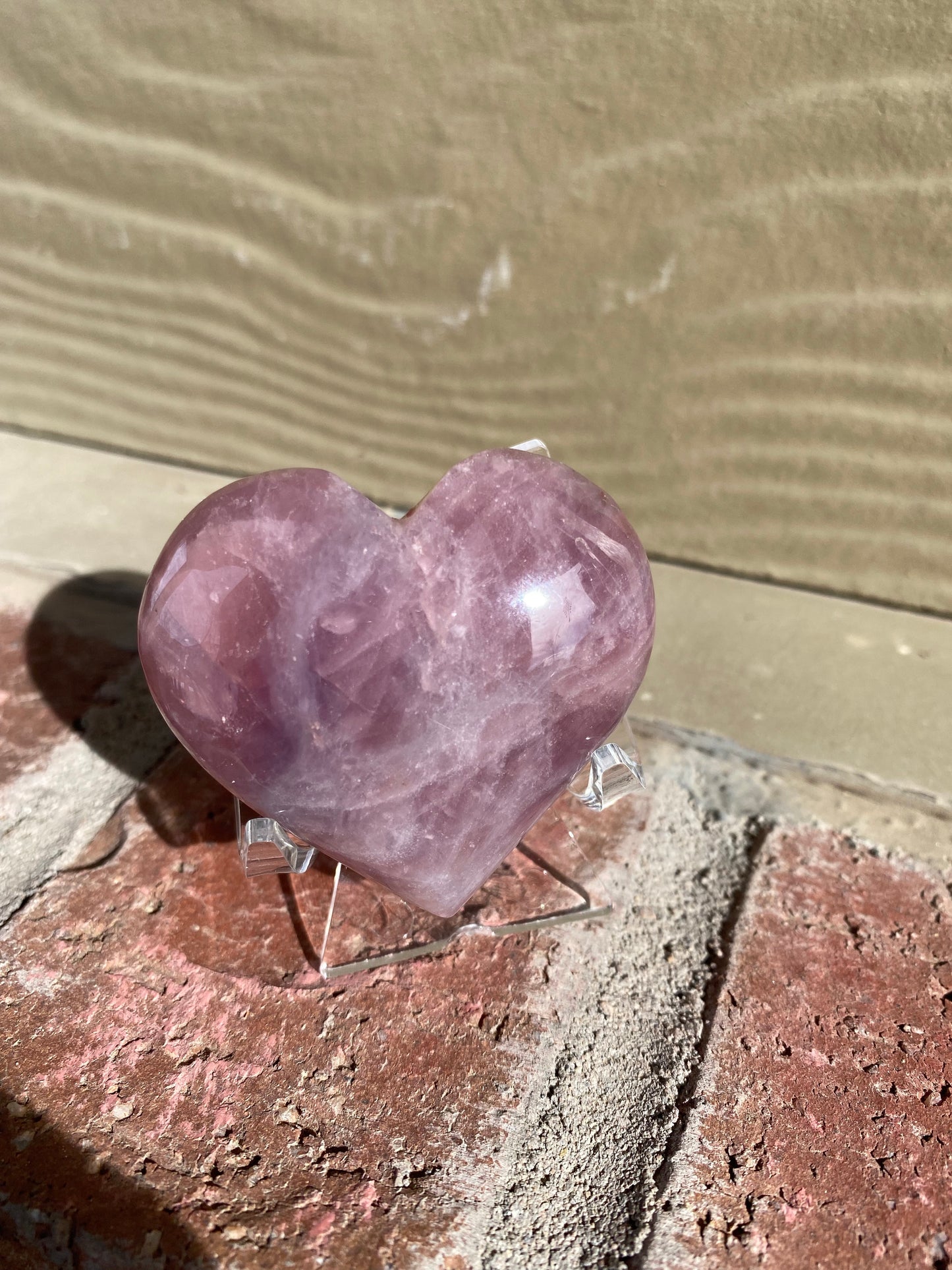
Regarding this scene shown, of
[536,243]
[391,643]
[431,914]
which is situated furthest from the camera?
[536,243]

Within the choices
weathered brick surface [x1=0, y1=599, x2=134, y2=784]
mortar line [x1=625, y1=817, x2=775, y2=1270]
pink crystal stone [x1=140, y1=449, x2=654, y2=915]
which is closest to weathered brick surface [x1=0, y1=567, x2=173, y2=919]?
weathered brick surface [x1=0, y1=599, x2=134, y2=784]

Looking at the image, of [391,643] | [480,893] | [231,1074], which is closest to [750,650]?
[480,893]

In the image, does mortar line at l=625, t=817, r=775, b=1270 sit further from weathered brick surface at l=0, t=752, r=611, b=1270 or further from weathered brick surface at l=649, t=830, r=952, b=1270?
weathered brick surface at l=0, t=752, r=611, b=1270

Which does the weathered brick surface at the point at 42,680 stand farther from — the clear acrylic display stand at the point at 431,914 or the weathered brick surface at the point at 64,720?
the clear acrylic display stand at the point at 431,914

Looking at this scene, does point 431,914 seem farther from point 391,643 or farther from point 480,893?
point 391,643

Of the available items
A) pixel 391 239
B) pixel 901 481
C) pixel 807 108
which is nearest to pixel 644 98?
pixel 807 108
